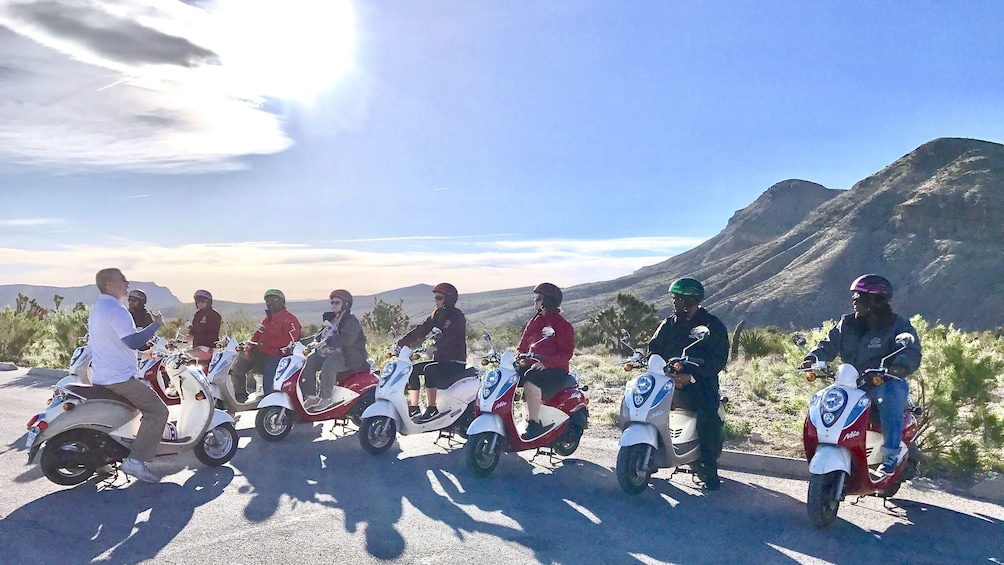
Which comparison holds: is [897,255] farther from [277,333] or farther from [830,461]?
[830,461]

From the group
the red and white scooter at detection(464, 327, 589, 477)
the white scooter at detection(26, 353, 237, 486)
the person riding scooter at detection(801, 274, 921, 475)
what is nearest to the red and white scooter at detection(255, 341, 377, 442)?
the white scooter at detection(26, 353, 237, 486)

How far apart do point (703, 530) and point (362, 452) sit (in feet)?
13.7

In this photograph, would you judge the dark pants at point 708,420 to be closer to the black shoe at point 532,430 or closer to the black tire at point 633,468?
the black tire at point 633,468

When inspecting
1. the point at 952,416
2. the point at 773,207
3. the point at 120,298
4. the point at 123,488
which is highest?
the point at 773,207

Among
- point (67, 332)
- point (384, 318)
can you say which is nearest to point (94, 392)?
point (67, 332)

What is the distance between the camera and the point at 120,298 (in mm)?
6773

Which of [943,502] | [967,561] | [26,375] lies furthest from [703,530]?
[26,375]

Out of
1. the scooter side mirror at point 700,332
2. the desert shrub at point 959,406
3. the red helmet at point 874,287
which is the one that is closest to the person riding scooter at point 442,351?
the scooter side mirror at point 700,332

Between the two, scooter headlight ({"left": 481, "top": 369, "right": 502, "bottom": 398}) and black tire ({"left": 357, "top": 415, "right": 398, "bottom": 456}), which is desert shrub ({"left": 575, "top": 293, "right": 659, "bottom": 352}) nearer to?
black tire ({"left": 357, "top": 415, "right": 398, "bottom": 456})

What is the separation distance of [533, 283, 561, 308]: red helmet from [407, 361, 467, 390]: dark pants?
4.81 feet

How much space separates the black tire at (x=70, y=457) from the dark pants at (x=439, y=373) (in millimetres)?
3326

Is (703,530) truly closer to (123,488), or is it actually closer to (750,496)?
(750,496)

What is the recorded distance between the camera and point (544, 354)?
7.86m

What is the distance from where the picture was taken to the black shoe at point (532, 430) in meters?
7.68
